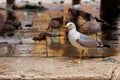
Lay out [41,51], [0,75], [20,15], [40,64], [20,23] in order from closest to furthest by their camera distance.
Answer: [0,75]
[40,64]
[41,51]
[20,23]
[20,15]

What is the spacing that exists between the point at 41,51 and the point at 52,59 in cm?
32

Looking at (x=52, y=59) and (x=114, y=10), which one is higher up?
(x=114, y=10)

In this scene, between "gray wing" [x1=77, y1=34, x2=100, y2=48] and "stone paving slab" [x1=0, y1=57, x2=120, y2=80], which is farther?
"gray wing" [x1=77, y1=34, x2=100, y2=48]

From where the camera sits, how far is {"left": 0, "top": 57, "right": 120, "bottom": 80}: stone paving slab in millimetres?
3135

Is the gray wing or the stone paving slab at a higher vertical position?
the gray wing

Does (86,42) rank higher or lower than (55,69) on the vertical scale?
higher

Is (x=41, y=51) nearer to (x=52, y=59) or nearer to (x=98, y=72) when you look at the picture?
(x=52, y=59)

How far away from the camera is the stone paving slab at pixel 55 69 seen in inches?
123

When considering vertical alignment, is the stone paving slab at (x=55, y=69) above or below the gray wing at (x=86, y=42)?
below

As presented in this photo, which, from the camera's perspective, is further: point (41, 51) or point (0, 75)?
point (41, 51)

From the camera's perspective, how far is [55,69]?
10.8ft

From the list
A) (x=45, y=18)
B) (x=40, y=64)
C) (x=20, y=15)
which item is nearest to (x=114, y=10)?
(x=45, y=18)

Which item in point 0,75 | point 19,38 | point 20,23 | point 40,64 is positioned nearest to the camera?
point 0,75

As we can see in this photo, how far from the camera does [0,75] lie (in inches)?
124
